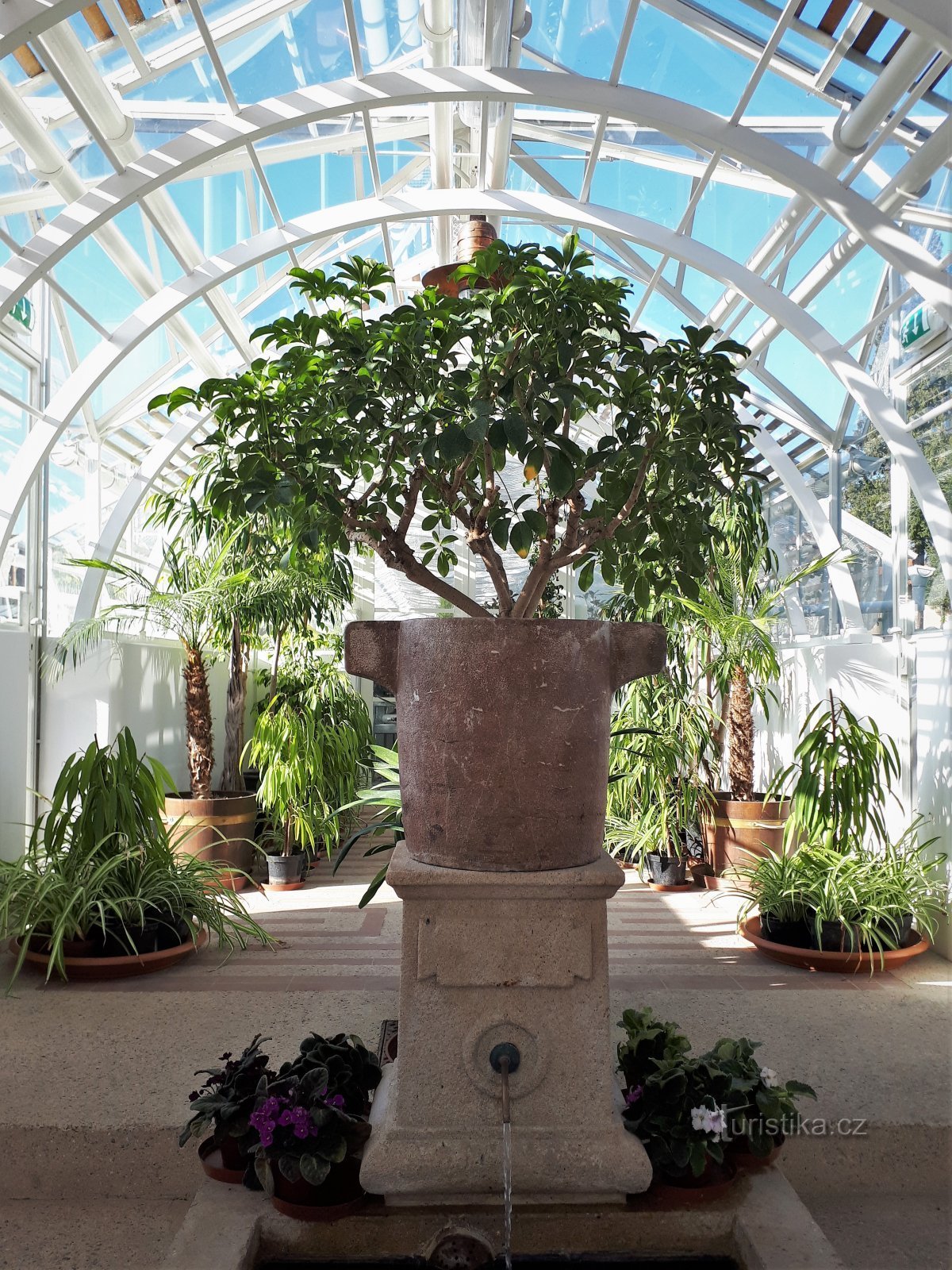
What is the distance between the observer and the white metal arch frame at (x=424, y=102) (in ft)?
13.0

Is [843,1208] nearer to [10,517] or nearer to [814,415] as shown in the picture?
[10,517]

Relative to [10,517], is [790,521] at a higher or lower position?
higher

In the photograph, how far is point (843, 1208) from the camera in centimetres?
245

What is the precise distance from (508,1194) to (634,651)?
1178 millimetres

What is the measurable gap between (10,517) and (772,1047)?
401 cm

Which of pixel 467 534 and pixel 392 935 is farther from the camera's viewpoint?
pixel 392 935

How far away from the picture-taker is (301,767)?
19.3ft

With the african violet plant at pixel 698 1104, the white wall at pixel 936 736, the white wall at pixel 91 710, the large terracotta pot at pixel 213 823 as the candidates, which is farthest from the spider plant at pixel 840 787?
the white wall at pixel 91 710

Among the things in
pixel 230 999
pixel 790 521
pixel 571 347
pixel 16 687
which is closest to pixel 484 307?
pixel 571 347

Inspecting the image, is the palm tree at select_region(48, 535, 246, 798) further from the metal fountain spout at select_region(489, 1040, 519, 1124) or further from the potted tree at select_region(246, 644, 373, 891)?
the metal fountain spout at select_region(489, 1040, 519, 1124)

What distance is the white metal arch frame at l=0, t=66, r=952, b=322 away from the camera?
3.97m

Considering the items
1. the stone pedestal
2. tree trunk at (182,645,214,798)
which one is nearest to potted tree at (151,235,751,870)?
the stone pedestal

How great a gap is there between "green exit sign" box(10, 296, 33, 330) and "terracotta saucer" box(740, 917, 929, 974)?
4.88 meters

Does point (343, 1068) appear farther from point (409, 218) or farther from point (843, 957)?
point (409, 218)
